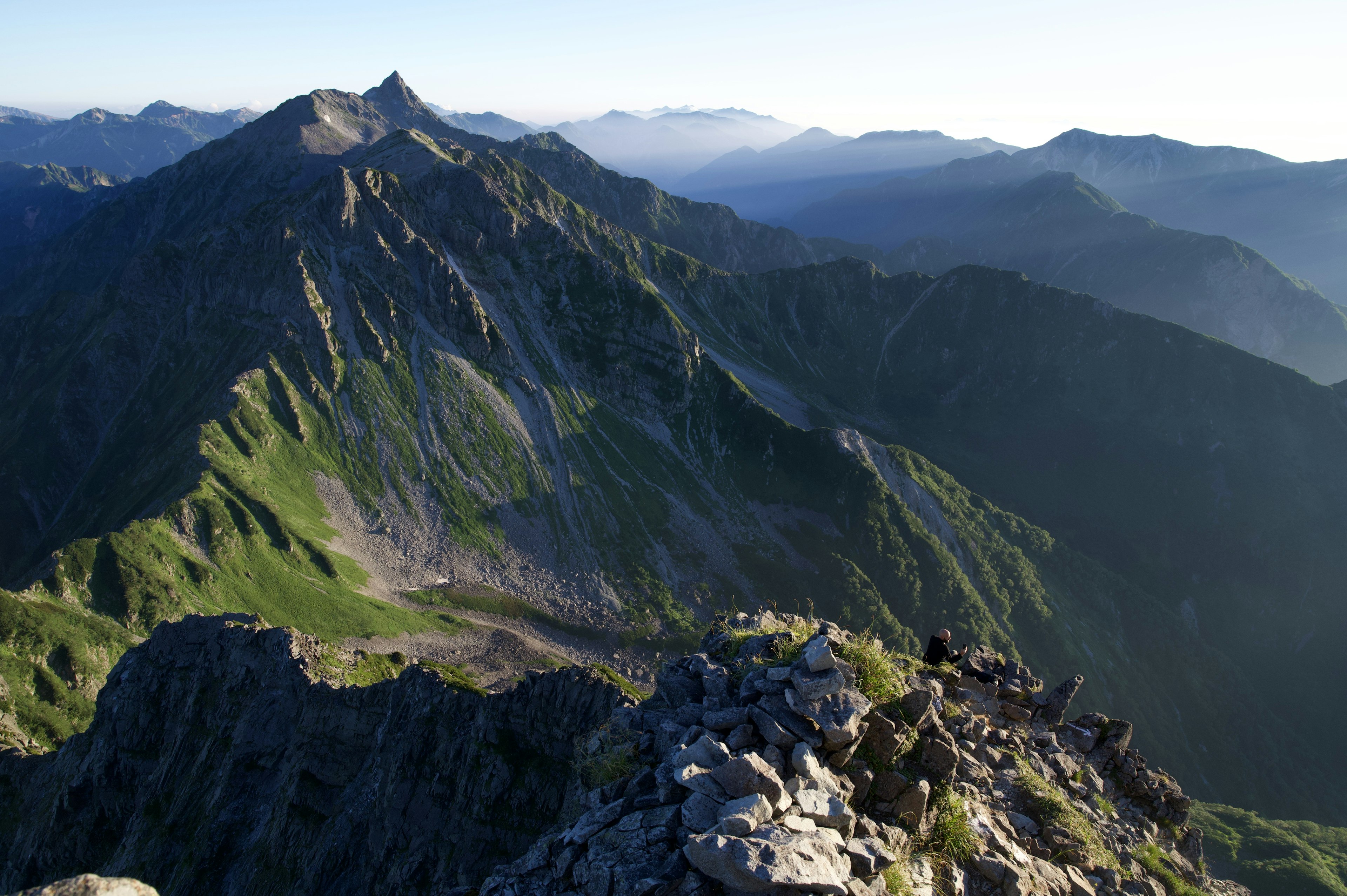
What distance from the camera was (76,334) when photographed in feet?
564

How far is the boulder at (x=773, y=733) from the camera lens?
47.0ft

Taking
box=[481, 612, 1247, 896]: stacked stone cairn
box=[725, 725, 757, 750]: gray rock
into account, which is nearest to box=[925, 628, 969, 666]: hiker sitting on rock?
box=[481, 612, 1247, 896]: stacked stone cairn

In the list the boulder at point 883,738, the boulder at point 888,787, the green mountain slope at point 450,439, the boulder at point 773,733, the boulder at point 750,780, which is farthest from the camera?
the green mountain slope at point 450,439

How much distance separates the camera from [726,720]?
15211mm

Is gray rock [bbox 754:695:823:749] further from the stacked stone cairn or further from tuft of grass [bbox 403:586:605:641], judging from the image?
tuft of grass [bbox 403:586:605:641]

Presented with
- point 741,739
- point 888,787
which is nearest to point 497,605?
point 741,739

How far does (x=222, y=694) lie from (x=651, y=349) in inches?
5107

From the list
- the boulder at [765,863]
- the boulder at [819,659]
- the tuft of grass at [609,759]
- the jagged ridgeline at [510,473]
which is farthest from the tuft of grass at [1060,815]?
the jagged ridgeline at [510,473]

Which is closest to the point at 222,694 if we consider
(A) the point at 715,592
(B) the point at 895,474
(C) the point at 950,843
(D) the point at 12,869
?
(D) the point at 12,869

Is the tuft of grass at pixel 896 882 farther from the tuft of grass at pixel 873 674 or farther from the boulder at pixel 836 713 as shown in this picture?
the tuft of grass at pixel 873 674

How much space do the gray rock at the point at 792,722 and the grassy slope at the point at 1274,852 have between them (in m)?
79.0

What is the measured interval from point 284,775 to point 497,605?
223ft

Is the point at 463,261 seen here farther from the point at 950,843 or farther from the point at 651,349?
the point at 950,843

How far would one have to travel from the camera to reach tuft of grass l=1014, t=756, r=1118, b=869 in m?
18.5
